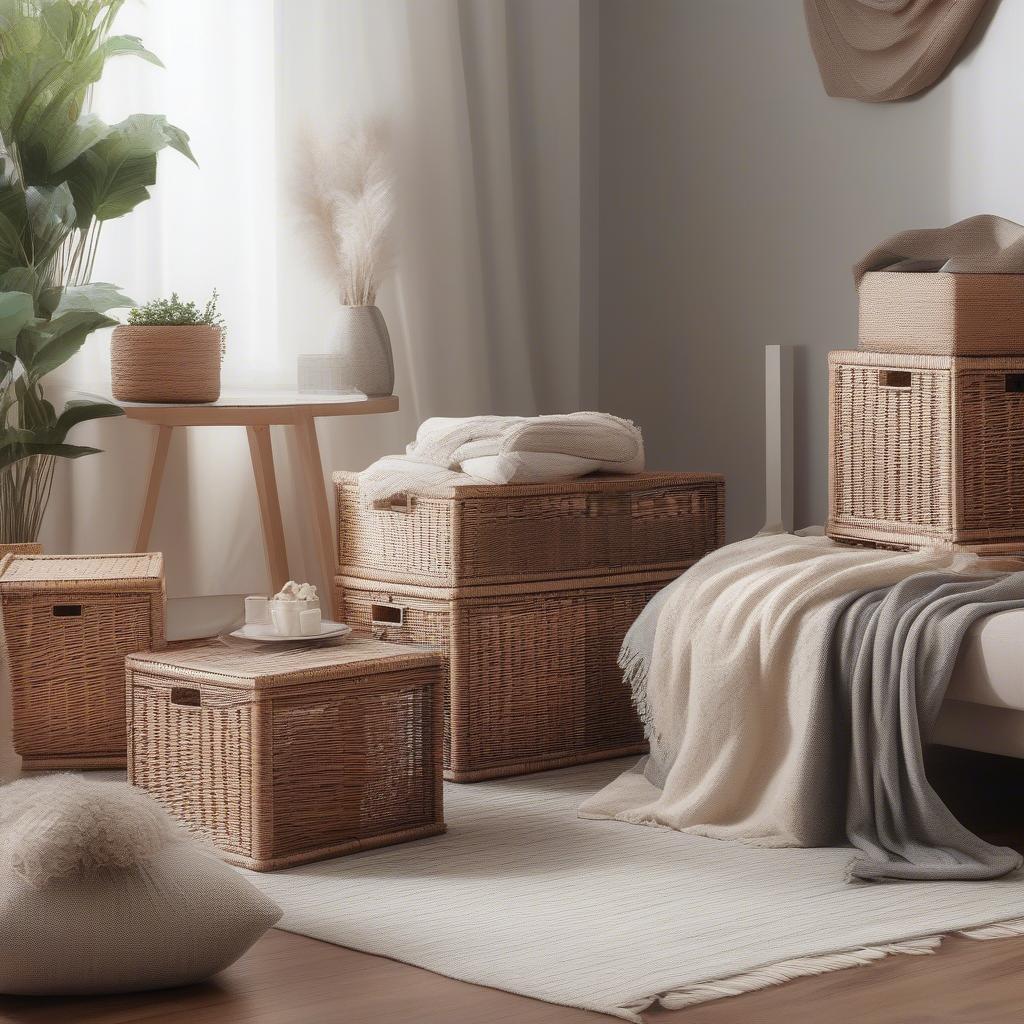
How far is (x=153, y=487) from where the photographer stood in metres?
3.54

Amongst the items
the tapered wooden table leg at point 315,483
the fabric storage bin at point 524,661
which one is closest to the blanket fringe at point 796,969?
the fabric storage bin at point 524,661

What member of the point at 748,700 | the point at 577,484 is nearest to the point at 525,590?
the point at 577,484

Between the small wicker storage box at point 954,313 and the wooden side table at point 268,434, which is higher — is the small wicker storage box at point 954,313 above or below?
above

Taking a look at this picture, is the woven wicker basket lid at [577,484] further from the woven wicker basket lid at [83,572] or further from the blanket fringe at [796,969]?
the blanket fringe at [796,969]

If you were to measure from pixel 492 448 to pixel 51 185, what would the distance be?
3.30ft

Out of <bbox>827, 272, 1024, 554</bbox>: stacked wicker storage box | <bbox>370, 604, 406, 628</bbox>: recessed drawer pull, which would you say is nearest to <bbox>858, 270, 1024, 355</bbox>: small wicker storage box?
<bbox>827, 272, 1024, 554</bbox>: stacked wicker storage box

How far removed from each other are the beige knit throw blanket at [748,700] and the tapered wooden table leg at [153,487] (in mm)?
1157

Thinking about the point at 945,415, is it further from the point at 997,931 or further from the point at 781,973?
the point at 781,973

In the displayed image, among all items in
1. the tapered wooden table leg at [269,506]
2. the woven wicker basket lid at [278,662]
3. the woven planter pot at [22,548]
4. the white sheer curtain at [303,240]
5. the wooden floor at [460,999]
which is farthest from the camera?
the white sheer curtain at [303,240]

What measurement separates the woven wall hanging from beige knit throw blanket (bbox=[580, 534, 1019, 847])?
1196 millimetres

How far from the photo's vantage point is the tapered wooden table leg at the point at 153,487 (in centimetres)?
352

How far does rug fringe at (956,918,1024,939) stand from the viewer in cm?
210

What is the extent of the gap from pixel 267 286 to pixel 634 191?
100 centimetres

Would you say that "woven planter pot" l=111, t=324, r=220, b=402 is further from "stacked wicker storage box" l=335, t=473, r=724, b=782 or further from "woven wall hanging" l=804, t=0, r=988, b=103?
"woven wall hanging" l=804, t=0, r=988, b=103
